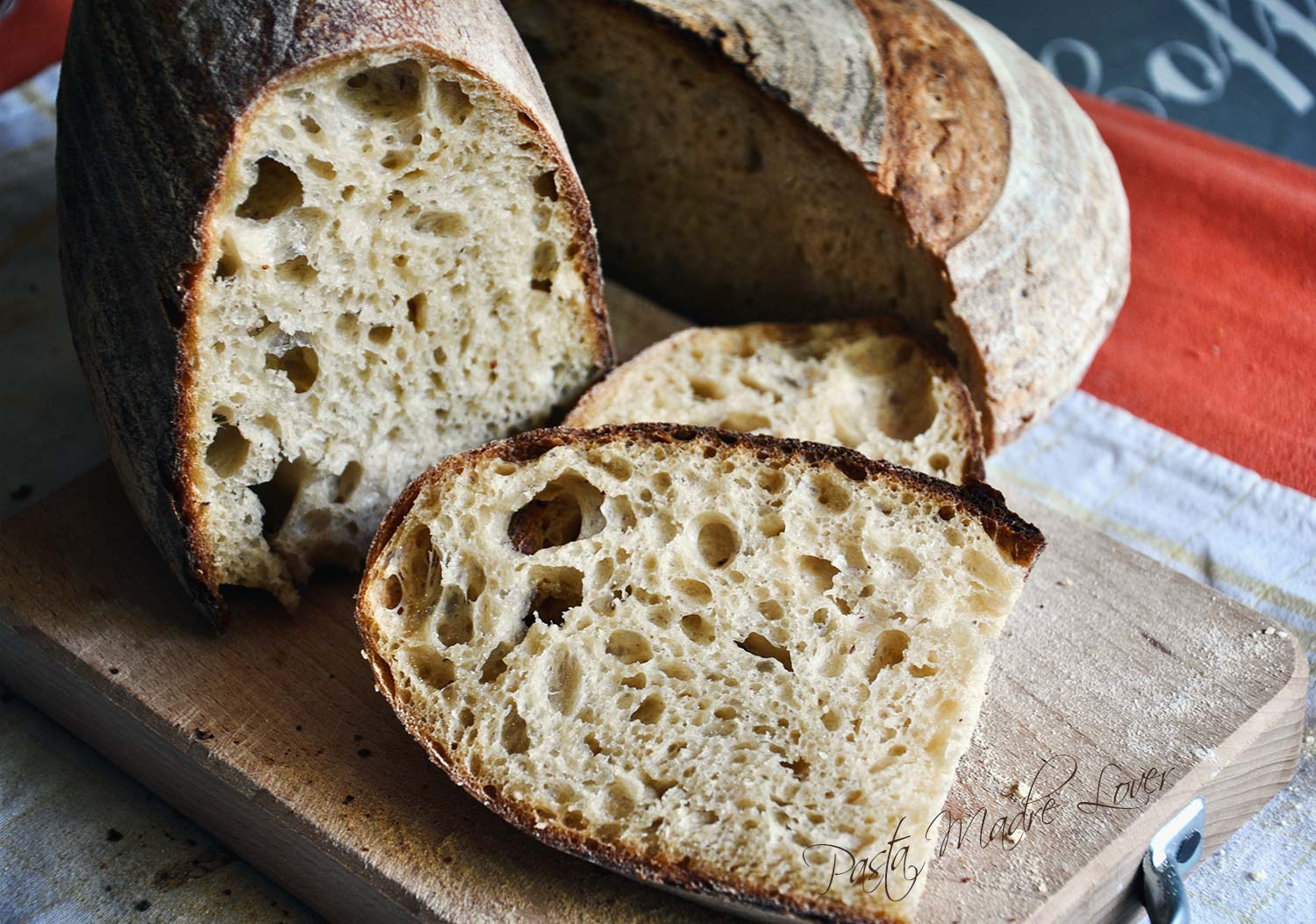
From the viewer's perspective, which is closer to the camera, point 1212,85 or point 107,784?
point 107,784

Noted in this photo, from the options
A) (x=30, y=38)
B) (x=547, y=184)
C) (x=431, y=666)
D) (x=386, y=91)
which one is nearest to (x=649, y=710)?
(x=431, y=666)

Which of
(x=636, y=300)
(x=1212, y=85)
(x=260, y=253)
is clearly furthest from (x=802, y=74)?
(x=1212, y=85)

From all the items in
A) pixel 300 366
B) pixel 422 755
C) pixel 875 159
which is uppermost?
pixel 875 159

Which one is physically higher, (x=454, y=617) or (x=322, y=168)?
(x=322, y=168)

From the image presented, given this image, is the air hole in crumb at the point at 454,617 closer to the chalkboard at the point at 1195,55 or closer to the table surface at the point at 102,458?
the table surface at the point at 102,458

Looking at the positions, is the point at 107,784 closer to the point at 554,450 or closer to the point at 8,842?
the point at 8,842

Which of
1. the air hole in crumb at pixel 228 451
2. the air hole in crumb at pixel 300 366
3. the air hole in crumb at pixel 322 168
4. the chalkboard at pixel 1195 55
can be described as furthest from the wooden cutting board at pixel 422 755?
the chalkboard at pixel 1195 55

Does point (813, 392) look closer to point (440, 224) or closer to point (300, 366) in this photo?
point (440, 224)
